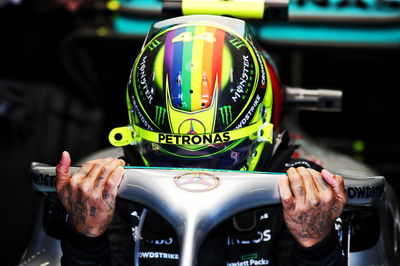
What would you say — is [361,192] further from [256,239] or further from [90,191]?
[90,191]

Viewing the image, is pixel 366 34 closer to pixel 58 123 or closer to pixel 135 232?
pixel 58 123

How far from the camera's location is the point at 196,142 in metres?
1.43

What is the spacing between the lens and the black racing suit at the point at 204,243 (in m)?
1.40

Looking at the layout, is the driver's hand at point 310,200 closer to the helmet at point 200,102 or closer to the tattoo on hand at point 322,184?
the tattoo on hand at point 322,184

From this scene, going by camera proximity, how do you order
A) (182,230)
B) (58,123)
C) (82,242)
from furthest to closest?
1. (58,123)
2. (82,242)
3. (182,230)

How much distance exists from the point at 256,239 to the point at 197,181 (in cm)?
32

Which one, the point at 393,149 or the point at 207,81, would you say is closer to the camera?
the point at 207,81

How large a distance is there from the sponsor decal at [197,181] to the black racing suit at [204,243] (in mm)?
194

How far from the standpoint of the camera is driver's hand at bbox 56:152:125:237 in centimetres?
128

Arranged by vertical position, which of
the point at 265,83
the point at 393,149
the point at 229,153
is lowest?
the point at 393,149

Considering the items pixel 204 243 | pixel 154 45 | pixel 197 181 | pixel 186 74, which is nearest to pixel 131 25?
pixel 154 45

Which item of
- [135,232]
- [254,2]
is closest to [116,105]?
[254,2]

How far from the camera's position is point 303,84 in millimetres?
3117

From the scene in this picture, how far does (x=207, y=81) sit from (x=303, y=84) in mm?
1732
